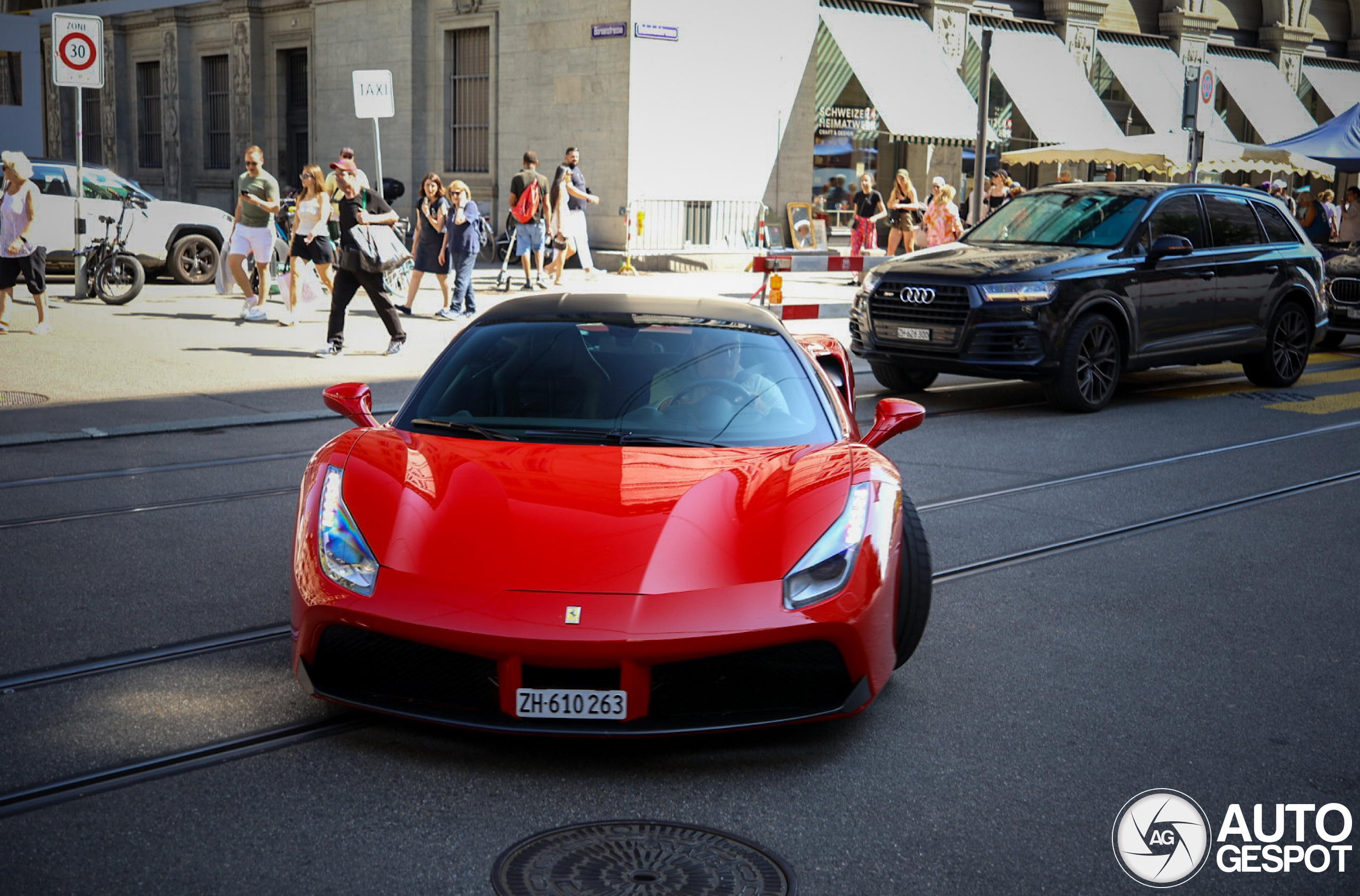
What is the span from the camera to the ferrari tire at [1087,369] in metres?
11.2

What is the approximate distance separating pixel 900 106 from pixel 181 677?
26.5 metres

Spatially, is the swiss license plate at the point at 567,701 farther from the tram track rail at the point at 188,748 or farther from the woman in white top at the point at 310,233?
the woman in white top at the point at 310,233

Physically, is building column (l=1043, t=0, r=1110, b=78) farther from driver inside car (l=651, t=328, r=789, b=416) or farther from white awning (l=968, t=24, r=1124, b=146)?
driver inside car (l=651, t=328, r=789, b=416)

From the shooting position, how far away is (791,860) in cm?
355

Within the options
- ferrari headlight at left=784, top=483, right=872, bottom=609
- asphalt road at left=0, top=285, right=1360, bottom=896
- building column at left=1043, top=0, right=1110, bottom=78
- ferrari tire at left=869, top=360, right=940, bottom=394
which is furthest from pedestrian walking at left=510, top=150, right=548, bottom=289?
building column at left=1043, top=0, right=1110, bottom=78

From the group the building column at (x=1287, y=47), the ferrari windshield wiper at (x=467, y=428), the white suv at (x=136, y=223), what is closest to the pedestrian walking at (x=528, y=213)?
the white suv at (x=136, y=223)

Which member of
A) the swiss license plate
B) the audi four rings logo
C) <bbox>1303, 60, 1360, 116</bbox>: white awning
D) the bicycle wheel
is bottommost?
the swiss license plate

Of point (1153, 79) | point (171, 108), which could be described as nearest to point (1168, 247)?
point (1153, 79)

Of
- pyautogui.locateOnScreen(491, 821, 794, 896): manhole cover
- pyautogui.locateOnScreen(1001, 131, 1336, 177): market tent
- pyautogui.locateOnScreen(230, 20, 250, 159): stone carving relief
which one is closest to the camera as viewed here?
pyautogui.locateOnScreen(491, 821, 794, 896): manhole cover

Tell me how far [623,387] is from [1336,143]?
23.6 meters

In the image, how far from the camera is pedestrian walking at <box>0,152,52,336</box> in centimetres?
1403

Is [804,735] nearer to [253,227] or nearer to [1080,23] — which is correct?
[253,227]

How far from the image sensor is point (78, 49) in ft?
53.7

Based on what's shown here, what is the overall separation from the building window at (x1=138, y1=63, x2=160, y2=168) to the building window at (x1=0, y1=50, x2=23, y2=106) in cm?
360
